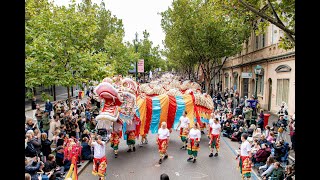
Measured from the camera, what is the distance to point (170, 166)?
10.9 metres

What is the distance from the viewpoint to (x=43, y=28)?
13.7 metres

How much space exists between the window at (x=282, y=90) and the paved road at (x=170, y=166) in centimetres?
893

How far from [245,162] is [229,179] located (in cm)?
116

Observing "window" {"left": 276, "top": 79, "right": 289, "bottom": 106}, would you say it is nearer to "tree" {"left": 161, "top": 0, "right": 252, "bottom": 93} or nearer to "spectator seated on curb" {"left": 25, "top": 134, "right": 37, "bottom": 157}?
"tree" {"left": 161, "top": 0, "right": 252, "bottom": 93}

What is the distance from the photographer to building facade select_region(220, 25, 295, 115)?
763 inches

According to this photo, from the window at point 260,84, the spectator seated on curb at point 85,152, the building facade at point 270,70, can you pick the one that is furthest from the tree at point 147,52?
the spectator seated on curb at point 85,152

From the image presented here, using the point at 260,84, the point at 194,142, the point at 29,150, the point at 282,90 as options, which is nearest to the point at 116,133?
the point at 194,142

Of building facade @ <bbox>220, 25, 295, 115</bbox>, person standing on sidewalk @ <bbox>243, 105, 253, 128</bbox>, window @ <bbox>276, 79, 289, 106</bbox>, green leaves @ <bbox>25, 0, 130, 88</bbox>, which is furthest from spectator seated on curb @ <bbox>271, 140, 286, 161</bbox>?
window @ <bbox>276, 79, 289, 106</bbox>

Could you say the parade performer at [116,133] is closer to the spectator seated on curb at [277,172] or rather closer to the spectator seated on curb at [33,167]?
the spectator seated on curb at [33,167]

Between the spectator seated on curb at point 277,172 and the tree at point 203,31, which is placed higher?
the tree at point 203,31

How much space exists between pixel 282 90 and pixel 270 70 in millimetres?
2896

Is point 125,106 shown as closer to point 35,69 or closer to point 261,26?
point 35,69

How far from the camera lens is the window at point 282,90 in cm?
2006
